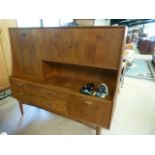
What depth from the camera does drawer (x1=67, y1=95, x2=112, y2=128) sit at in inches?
52.6

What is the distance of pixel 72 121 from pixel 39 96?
2.17ft

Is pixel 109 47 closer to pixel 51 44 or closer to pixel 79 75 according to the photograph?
pixel 51 44

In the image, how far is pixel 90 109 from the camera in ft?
4.63

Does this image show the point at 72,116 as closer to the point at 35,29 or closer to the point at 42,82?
the point at 42,82

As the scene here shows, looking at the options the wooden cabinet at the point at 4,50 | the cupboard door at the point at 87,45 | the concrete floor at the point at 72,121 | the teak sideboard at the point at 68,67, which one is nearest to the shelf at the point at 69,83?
the teak sideboard at the point at 68,67

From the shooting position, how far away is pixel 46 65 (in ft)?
5.74

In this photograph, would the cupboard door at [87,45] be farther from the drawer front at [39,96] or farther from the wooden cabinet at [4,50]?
the wooden cabinet at [4,50]

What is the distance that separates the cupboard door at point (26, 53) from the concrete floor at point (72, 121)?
2.35ft

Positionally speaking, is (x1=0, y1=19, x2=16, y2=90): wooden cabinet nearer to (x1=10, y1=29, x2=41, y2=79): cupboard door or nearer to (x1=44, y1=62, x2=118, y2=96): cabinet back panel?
(x1=10, y1=29, x2=41, y2=79): cupboard door

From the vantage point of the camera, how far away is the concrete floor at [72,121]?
1795mm

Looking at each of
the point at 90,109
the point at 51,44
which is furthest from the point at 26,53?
the point at 90,109

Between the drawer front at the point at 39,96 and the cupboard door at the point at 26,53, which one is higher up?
the cupboard door at the point at 26,53
